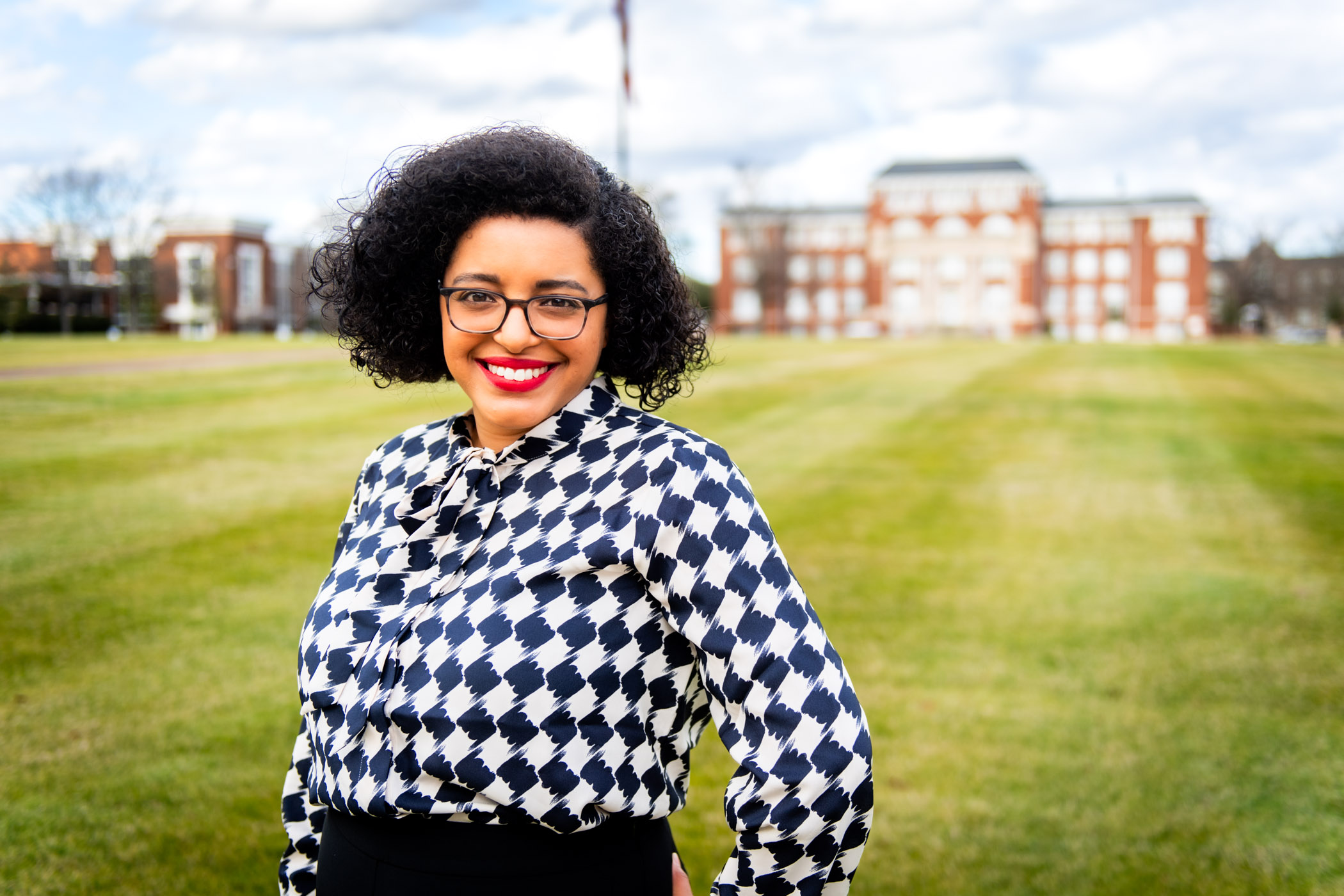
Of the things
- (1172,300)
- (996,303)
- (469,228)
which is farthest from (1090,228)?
(469,228)

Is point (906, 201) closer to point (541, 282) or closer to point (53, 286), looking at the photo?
point (53, 286)

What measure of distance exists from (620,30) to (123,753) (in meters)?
11.7

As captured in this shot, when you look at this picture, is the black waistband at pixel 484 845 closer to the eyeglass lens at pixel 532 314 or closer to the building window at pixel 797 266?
the eyeglass lens at pixel 532 314

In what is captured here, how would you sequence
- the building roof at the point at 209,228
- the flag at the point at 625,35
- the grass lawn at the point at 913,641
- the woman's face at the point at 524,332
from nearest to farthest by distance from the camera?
the woman's face at the point at 524,332, the grass lawn at the point at 913,641, the flag at the point at 625,35, the building roof at the point at 209,228

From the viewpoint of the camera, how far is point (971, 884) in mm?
3656

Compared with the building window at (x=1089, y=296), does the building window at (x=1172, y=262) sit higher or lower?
higher

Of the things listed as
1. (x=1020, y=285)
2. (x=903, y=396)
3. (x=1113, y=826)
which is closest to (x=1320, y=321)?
(x=1020, y=285)

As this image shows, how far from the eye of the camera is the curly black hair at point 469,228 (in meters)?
1.75

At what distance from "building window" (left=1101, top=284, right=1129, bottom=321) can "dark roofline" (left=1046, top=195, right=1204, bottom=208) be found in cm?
581

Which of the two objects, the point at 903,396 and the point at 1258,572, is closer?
the point at 1258,572

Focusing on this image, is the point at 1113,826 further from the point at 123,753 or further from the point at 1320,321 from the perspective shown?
the point at 1320,321

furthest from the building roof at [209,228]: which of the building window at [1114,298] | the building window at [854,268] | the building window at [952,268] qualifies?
the building window at [1114,298]

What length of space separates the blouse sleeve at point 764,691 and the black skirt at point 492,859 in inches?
8.0

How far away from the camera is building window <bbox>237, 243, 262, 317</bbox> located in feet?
236
